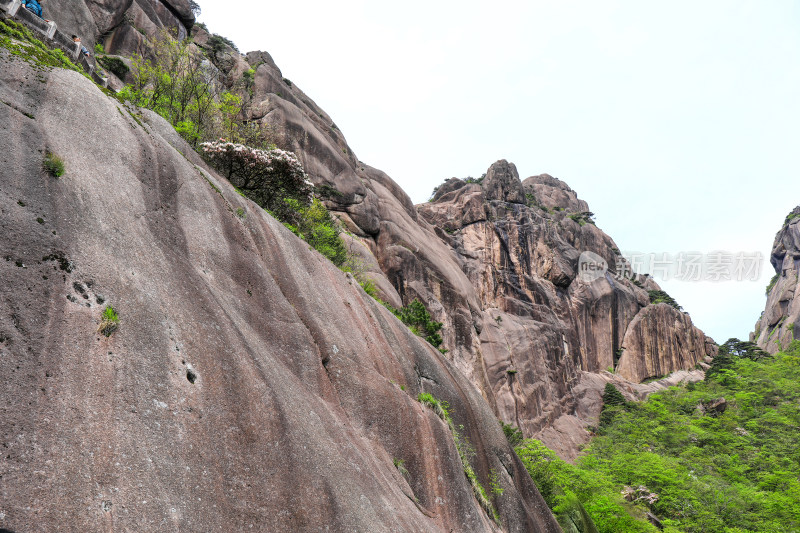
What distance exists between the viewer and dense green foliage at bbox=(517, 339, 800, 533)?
24.5 metres

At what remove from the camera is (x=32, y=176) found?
7.15m

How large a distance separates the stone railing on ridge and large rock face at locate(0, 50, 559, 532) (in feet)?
7.84

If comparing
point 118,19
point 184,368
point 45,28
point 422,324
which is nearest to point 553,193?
point 422,324

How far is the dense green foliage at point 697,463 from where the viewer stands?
966 inches

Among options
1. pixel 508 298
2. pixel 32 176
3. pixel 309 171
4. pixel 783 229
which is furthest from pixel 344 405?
pixel 783 229

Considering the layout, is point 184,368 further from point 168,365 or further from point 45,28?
point 45,28

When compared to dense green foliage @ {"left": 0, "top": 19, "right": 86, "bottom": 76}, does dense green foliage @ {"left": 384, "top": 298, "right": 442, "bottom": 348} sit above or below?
below

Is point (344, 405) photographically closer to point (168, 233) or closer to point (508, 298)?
point (168, 233)

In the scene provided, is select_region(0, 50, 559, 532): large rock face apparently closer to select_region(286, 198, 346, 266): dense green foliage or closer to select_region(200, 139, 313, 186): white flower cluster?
select_region(200, 139, 313, 186): white flower cluster

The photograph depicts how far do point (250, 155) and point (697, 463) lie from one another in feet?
119

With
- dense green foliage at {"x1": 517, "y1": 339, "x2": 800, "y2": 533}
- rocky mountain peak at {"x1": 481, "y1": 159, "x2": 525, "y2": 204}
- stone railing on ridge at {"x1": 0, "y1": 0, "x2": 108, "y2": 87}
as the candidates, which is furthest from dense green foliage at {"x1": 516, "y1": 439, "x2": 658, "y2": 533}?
rocky mountain peak at {"x1": 481, "y1": 159, "x2": 525, "y2": 204}

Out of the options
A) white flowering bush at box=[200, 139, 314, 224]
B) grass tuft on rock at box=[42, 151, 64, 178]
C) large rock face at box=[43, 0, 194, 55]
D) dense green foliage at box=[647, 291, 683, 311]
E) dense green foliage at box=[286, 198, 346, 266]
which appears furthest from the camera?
dense green foliage at box=[647, 291, 683, 311]

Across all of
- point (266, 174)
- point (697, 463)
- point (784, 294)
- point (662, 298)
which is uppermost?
point (784, 294)

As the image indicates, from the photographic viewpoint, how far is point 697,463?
1293 inches
